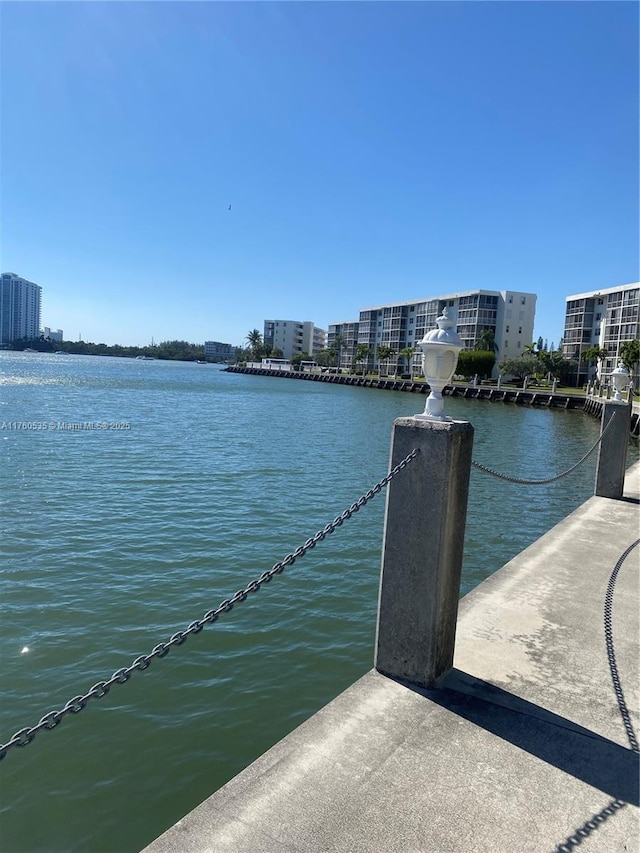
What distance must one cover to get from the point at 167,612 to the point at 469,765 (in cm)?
552

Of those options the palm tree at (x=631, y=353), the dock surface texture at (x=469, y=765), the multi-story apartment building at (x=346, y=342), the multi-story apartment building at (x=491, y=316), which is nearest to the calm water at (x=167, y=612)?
the dock surface texture at (x=469, y=765)

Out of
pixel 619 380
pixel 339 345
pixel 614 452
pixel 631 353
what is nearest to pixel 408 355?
pixel 339 345

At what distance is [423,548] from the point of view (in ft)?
13.7

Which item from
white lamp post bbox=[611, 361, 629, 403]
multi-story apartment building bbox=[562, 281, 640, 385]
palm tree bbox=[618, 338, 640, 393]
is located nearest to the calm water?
white lamp post bbox=[611, 361, 629, 403]

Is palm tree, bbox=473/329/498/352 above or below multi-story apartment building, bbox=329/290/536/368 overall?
below

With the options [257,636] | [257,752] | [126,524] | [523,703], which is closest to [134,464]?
[126,524]

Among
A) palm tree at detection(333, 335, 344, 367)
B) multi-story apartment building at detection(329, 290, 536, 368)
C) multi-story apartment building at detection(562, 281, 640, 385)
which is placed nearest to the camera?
multi-story apartment building at detection(562, 281, 640, 385)

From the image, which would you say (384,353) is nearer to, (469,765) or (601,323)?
(601,323)

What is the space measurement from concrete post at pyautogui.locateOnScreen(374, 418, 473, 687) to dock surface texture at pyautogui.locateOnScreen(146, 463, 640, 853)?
283mm

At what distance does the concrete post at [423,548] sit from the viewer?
412cm

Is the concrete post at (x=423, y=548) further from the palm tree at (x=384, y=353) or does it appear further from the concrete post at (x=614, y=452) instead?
the palm tree at (x=384, y=353)

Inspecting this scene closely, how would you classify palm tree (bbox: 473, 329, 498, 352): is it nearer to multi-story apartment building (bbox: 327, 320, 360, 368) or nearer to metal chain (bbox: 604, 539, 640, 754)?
multi-story apartment building (bbox: 327, 320, 360, 368)

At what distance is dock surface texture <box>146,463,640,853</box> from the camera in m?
2.88

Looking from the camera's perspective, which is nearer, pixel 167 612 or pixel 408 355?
pixel 167 612
